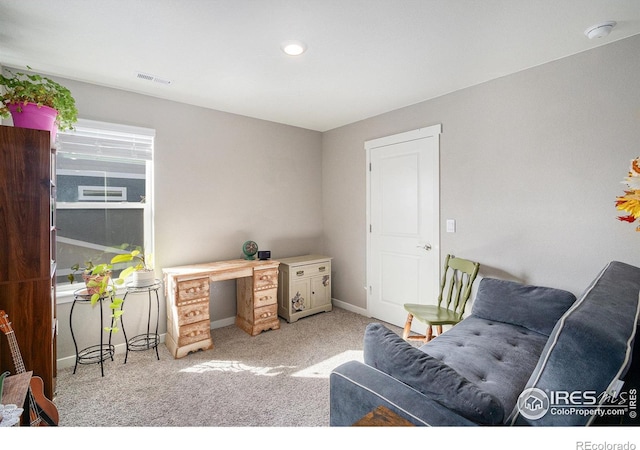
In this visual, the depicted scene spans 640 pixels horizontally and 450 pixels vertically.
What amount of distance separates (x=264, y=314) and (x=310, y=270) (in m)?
0.81

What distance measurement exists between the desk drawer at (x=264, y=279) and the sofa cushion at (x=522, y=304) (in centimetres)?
197

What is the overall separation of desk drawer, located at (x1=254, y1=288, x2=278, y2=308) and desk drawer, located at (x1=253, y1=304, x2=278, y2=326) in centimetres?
4

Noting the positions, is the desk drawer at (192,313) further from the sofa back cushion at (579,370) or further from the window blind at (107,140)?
the sofa back cushion at (579,370)

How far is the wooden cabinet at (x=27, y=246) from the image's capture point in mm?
1733

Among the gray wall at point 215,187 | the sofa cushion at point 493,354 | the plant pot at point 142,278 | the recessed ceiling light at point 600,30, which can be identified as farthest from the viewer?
the gray wall at point 215,187

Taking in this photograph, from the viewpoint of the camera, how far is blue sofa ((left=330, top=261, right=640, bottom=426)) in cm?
93

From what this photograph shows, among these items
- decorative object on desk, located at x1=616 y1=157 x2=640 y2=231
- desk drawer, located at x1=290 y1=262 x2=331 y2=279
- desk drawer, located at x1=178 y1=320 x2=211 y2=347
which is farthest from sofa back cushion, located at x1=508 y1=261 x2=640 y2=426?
desk drawer, located at x1=290 y1=262 x2=331 y2=279

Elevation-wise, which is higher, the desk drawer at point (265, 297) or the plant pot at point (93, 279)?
the plant pot at point (93, 279)

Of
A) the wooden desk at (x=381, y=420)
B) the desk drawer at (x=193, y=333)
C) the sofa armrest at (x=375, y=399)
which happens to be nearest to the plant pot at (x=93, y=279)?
the desk drawer at (x=193, y=333)

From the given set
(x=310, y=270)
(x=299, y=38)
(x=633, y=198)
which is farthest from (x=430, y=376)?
(x=310, y=270)

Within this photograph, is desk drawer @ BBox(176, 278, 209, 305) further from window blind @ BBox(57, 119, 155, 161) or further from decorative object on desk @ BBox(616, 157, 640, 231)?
decorative object on desk @ BBox(616, 157, 640, 231)

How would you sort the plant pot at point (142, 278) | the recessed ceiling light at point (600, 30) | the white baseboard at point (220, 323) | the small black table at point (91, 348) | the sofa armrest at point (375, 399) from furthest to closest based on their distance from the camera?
the plant pot at point (142, 278), the white baseboard at point (220, 323), the small black table at point (91, 348), the recessed ceiling light at point (600, 30), the sofa armrest at point (375, 399)

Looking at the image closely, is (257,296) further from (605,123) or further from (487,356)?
(605,123)

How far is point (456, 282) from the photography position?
2.98 m
